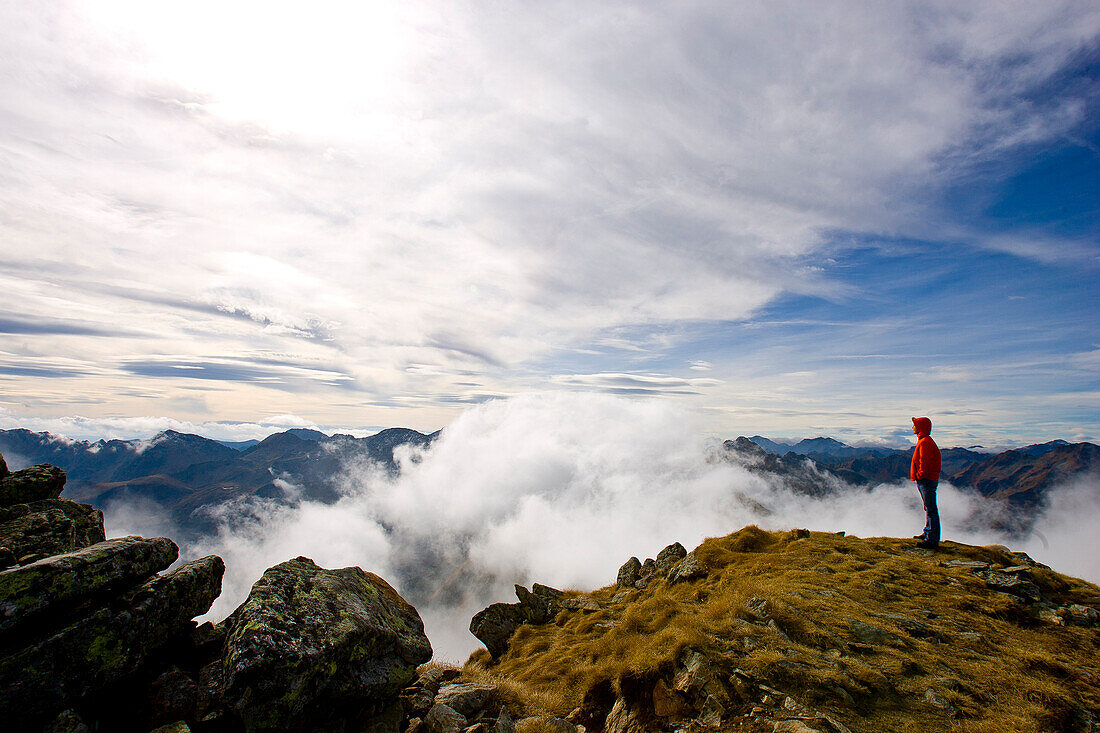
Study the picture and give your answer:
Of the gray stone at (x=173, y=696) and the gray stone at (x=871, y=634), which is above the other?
the gray stone at (x=871, y=634)

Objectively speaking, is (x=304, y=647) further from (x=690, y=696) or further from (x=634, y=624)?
(x=634, y=624)

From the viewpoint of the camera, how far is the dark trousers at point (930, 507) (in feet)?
73.7

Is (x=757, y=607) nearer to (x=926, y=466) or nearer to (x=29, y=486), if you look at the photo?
(x=926, y=466)

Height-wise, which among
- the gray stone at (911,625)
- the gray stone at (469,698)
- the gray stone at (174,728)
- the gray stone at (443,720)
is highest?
the gray stone at (911,625)

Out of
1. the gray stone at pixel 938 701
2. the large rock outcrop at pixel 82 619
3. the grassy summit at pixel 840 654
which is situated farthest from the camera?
the grassy summit at pixel 840 654

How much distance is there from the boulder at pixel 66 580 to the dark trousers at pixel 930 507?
2992cm

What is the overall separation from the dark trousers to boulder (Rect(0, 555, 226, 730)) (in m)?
29.0

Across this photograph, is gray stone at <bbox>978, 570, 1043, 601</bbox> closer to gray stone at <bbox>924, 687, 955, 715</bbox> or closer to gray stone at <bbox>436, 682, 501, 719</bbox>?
gray stone at <bbox>924, 687, 955, 715</bbox>

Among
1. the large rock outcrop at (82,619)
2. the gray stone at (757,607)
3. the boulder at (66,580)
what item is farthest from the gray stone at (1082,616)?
the boulder at (66,580)

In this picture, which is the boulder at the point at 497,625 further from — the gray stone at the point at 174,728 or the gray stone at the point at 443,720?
the gray stone at the point at 174,728

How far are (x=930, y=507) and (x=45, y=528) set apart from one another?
36672 mm

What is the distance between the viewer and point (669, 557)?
30.8m

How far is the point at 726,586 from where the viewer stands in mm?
21922

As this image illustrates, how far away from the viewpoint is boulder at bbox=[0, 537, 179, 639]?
9.42 m
